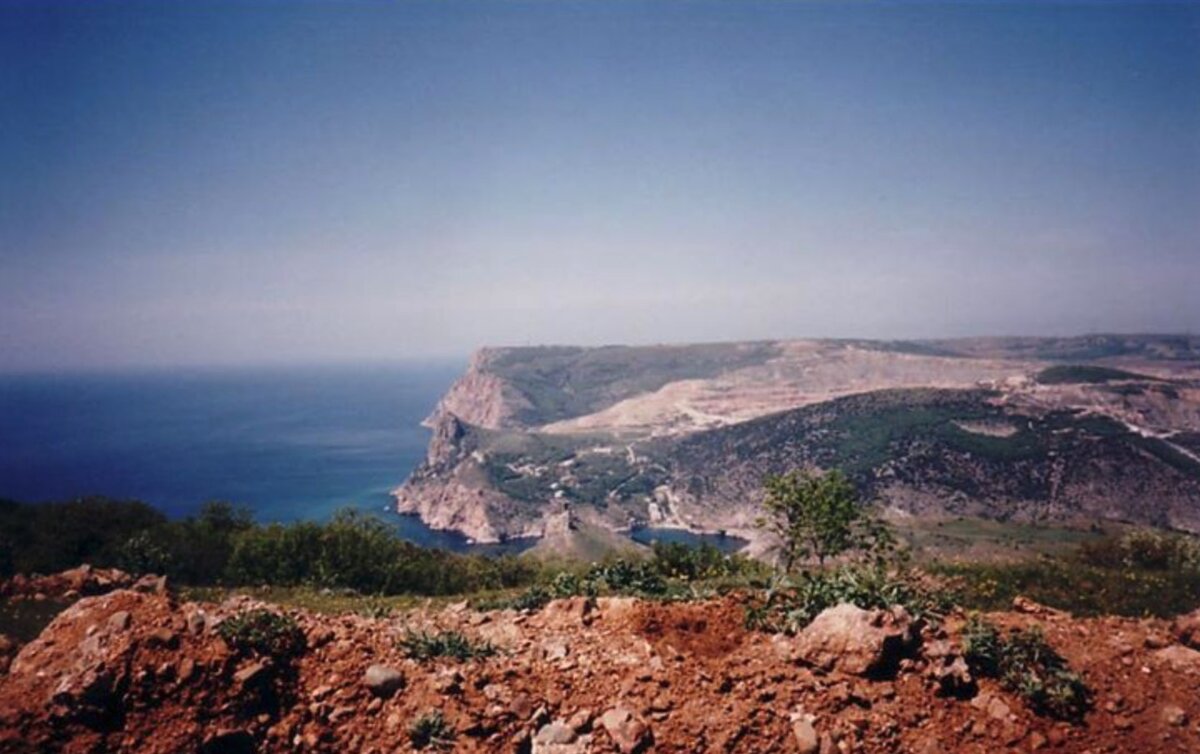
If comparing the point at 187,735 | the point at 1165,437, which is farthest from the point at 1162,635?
the point at 1165,437

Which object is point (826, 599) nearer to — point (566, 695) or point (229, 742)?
point (566, 695)

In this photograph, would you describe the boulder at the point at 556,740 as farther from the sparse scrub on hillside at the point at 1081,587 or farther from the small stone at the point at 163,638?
the sparse scrub on hillside at the point at 1081,587

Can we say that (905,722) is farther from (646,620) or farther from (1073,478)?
(1073,478)

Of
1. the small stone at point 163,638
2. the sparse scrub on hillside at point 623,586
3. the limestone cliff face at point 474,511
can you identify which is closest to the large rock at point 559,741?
the sparse scrub on hillside at point 623,586

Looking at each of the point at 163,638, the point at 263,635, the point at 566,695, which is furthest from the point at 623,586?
the point at 163,638

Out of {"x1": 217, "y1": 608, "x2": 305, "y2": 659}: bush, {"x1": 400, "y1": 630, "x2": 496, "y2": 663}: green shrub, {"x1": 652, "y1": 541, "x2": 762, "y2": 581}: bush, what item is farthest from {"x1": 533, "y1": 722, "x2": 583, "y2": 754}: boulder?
{"x1": 652, "y1": 541, "x2": 762, "y2": 581}: bush
